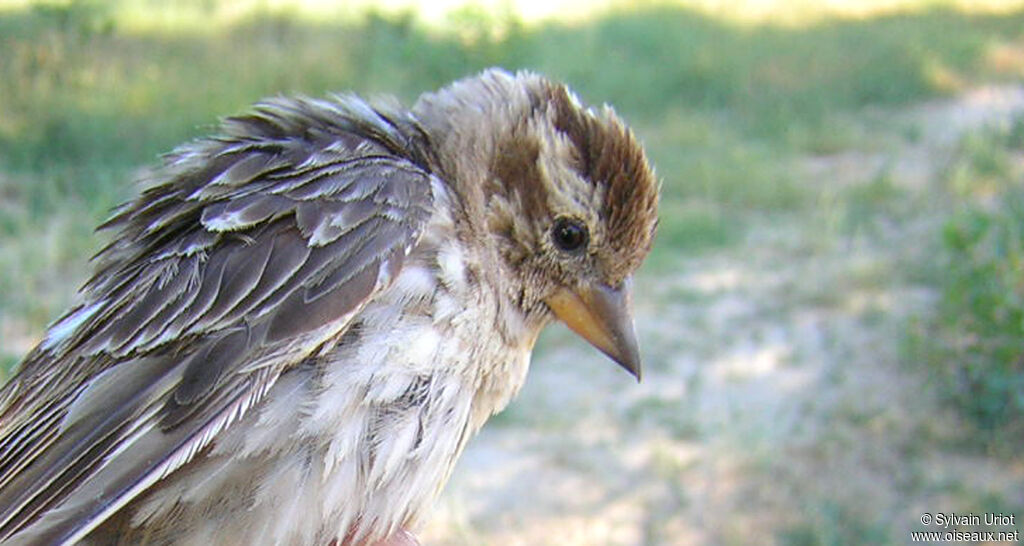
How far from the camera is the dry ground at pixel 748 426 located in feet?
14.0

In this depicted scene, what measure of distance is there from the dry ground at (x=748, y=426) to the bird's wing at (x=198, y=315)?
253cm

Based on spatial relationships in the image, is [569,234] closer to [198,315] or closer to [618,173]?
[618,173]

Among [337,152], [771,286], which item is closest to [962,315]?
[771,286]

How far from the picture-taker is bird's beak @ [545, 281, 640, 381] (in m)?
2.15

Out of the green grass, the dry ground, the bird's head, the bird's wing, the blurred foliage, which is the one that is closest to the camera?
the bird's wing

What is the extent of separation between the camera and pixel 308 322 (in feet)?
5.54

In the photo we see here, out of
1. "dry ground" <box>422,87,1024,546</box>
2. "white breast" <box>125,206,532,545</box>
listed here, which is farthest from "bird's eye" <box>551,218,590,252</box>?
"dry ground" <box>422,87,1024,546</box>

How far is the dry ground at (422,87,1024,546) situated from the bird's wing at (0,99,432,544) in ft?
8.30

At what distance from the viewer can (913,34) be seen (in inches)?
430

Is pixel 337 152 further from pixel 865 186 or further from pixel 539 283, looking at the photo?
pixel 865 186

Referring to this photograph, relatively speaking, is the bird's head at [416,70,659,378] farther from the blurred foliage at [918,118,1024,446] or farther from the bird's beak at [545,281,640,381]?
the blurred foliage at [918,118,1024,446]

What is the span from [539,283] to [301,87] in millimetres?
5802

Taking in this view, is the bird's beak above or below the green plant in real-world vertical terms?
above

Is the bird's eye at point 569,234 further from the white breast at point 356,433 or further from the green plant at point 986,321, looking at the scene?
the green plant at point 986,321
